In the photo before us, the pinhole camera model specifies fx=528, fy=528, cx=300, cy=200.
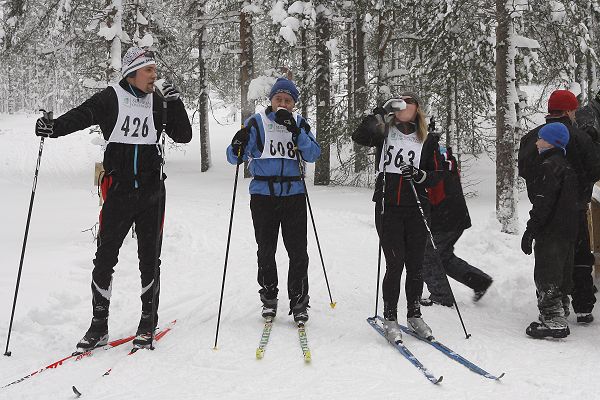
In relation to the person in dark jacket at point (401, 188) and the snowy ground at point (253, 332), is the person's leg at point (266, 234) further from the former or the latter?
the person in dark jacket at point (401, 188)

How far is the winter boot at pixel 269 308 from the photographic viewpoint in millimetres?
5402

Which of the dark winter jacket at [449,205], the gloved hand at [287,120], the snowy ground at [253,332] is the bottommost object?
the snowy ground at [253,332]

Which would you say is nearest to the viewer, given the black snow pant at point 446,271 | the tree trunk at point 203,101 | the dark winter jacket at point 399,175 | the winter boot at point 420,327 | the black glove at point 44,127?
the black glove at point 44,127

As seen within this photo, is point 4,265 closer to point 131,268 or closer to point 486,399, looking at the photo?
point 131,268

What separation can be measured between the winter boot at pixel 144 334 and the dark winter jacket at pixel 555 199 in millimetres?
3653

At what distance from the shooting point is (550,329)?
16.0 ft

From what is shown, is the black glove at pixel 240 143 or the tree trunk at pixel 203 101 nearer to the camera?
the black glove at pixel 240 143

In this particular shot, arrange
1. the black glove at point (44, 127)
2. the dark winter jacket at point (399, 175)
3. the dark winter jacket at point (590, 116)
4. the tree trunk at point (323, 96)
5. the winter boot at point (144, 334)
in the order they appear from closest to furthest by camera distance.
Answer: the black glove at point (44, 127), the winter boot at point (144, 334), the dark winter jacket at point (399, 175), the dark winter jacket at point (590, 116), the tree trunk at point (323, 96)

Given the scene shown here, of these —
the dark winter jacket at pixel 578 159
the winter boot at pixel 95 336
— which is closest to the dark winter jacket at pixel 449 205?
the dark winter jacket at pixel 578 159

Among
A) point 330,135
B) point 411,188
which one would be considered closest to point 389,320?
point 411,188

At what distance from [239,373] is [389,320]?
1529mm

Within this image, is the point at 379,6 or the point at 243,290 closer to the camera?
the point at 243,290

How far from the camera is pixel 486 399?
356cm

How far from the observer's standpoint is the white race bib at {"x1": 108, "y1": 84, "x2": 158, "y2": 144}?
4695 millimetres
